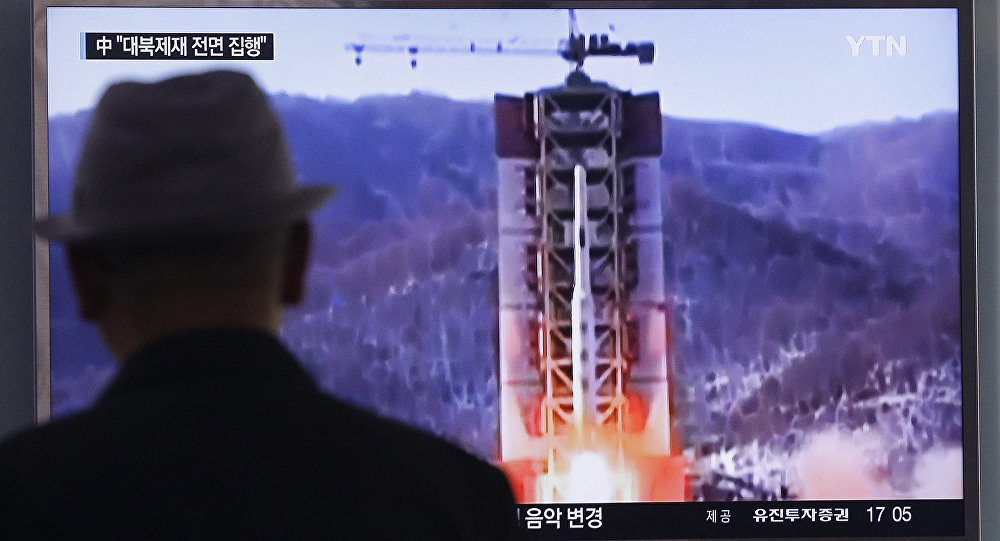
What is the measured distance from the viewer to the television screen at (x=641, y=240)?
218cm

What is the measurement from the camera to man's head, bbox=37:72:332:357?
2.71 ft

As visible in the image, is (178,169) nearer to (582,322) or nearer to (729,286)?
(582,322)

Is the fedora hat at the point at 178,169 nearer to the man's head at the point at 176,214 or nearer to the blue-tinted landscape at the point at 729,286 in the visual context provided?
the man's head at the point at 176,214

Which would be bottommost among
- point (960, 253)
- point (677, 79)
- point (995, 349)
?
point (995, 349)

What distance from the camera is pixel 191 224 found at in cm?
82

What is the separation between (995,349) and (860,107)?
54 cm

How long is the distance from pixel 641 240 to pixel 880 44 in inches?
22.7

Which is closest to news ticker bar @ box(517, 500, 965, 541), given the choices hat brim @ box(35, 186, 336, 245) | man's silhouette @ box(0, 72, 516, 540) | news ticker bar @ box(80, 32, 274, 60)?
news ticker bar @ box(80, 32, 274, 60)

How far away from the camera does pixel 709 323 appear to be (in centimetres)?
221

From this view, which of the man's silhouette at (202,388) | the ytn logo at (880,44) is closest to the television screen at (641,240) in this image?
the ytn logo at (880,44)

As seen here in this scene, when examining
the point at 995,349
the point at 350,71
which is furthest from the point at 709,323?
the point at 350,71

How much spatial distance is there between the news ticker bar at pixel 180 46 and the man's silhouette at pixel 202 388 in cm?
134

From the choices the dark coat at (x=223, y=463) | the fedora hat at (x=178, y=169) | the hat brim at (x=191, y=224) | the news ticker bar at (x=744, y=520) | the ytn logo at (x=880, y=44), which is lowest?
the news ticker bar at (x=744, y=520)

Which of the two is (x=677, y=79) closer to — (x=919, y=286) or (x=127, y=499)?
(x=919, y=286)
